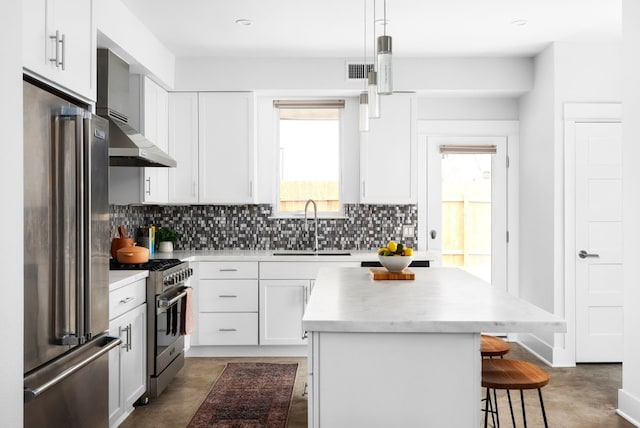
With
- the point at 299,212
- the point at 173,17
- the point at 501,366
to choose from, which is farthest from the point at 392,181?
the point at 501,366

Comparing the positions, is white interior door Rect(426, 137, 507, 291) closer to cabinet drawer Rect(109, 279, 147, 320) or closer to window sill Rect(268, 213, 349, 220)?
window sill Rect(268, 213, 349, 220)

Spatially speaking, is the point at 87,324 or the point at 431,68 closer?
the point at 87,324

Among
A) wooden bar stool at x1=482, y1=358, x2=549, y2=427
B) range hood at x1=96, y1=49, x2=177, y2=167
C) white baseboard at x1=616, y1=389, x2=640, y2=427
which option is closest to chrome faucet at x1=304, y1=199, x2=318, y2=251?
range hood at x1=96, y1=49, x2=177, y2=167

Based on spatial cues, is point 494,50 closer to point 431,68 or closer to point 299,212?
point 431,68

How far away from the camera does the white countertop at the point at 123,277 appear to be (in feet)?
10.1

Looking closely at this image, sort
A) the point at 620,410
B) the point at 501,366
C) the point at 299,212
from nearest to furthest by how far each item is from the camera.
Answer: the point at 501,366 < the point at 620,410 < the point at 299,212

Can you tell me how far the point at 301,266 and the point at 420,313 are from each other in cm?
272

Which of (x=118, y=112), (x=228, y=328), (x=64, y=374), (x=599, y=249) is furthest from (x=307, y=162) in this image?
(x=64, y=374)

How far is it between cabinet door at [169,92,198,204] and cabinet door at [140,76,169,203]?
0.05 metres

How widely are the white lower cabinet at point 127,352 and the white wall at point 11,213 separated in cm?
122

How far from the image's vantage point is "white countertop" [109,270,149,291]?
3.07m

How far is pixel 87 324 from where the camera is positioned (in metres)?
2.30

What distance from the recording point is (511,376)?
91.4 inches

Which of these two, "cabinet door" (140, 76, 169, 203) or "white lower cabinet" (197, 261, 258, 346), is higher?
"cabinet door" (140, 76, 169, 203)
